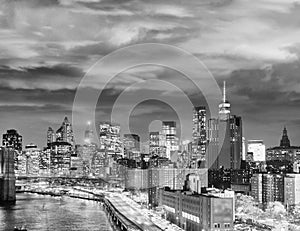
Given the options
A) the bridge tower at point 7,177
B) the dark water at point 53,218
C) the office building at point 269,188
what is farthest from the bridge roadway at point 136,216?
the bridge tower at point 7,177

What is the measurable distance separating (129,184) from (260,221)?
59.8ft

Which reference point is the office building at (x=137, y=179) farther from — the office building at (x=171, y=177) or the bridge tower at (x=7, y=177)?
the bridge tower at (x=7, y=177)

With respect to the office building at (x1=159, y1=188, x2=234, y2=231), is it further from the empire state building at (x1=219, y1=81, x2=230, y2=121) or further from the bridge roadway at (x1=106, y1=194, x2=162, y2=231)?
the empire state building at (x1=219, y1=81, x2=230, y2=121)

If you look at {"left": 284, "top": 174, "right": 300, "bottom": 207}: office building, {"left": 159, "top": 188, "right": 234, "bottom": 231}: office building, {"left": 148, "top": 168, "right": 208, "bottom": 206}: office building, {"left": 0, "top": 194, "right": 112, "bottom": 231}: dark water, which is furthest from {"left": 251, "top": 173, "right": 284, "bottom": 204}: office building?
{"left": 159, "top": 188, "right": 234, "bottom": 231}: office building

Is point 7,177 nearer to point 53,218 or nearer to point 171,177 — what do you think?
point 171,177

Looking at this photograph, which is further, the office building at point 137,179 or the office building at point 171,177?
the office building at point 137,179

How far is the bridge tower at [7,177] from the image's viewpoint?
100ft

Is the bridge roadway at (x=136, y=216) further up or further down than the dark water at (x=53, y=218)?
→ further up

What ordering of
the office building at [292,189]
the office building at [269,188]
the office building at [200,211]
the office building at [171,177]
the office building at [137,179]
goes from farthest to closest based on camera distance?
the office building at [137,179]
the office building at [171,177]
the office building at [269,188]
the office building at [292,189]
the office building at [200,211]

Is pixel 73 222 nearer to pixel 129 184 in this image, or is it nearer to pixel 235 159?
pixel 129 184

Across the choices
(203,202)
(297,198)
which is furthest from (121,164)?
(203,202)

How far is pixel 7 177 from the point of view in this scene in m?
32.0

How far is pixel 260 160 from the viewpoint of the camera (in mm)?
40312

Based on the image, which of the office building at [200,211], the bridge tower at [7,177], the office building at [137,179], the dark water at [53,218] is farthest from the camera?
the office building at [137,179]
